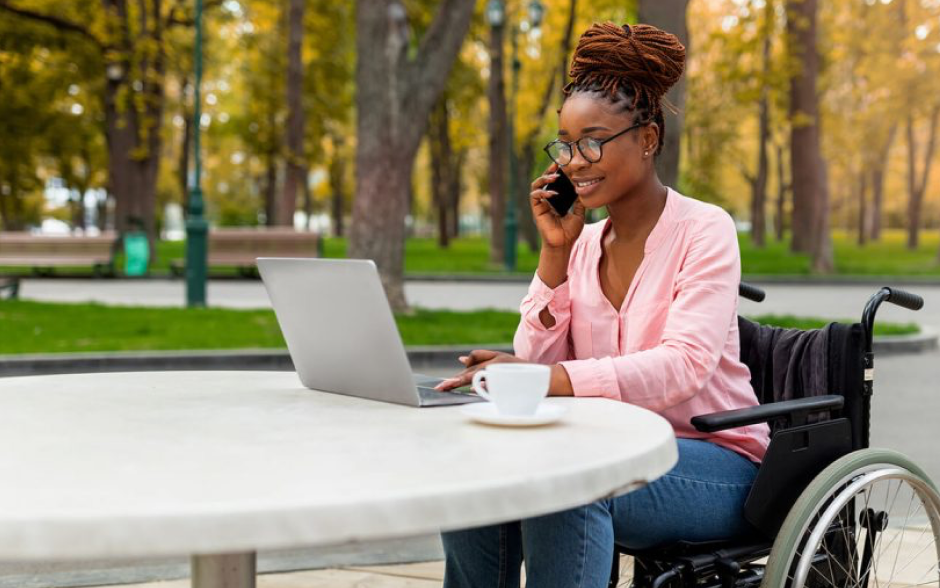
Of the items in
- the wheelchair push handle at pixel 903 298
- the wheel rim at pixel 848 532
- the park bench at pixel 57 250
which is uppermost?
the wheelchair push handle at pixel 903 298

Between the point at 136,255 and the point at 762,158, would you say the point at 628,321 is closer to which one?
the point at 136,255

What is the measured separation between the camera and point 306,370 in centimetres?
265

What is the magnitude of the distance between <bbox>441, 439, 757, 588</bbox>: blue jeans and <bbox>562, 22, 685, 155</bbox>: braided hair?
79cm

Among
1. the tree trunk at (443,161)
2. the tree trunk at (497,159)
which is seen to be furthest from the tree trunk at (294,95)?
the tree trunk at (443,161)

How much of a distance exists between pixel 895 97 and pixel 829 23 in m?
2.79

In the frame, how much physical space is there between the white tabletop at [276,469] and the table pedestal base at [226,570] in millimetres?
231

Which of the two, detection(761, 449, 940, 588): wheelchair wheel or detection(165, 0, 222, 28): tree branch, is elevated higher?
detection(165, 0, 222, 28): tree branch

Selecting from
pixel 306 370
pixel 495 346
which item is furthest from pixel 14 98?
pixel 306 370

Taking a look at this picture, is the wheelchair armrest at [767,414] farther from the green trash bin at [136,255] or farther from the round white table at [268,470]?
the green trash bin at [136,255]

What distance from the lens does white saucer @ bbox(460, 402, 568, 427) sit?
81.7 inches

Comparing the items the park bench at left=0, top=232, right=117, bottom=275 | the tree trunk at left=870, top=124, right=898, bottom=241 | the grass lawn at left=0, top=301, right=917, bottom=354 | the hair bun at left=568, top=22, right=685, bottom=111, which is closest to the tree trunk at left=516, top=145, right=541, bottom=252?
the tree trunk at left=870, top=124, right=898, bottom=241

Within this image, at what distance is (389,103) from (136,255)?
38.6 ft

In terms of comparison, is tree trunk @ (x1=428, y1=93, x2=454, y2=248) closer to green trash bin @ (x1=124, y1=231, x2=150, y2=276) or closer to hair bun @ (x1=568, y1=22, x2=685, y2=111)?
green trash bin @ (x1=124, y1=231, x2=150, y2=276)

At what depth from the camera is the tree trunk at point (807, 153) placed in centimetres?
2336
